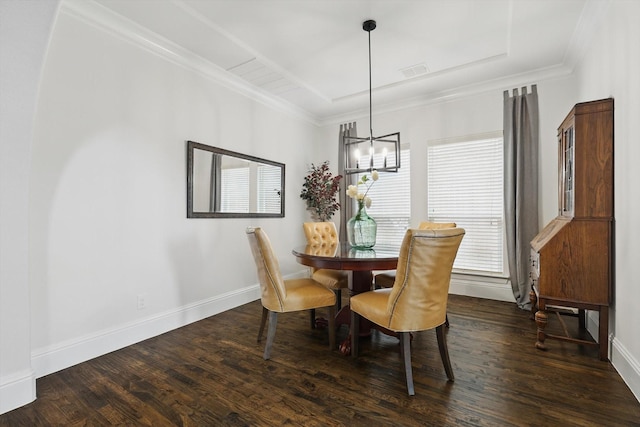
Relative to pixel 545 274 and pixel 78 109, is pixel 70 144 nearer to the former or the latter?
pixel 78 109

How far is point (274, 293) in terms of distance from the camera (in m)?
2.37

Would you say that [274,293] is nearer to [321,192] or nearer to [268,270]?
[268,270]

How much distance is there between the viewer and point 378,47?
10.3 feet

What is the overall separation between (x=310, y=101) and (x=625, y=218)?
373 cm

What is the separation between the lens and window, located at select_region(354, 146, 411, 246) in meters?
4.57

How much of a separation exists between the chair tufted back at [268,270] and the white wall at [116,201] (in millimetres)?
1173

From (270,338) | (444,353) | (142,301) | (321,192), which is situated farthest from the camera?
(321,192)

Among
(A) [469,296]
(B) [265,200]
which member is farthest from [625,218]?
(B) [265,200]

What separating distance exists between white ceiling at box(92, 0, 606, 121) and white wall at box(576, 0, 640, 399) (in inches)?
19.0

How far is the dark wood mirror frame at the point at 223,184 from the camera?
324 cm

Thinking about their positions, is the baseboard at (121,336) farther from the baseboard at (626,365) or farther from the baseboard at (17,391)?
the baseboard at (626,365)

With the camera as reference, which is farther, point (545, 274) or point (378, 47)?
point (378, 47)

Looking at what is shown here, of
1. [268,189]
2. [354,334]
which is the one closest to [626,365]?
[354,334]

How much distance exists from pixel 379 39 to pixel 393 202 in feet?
7.68
